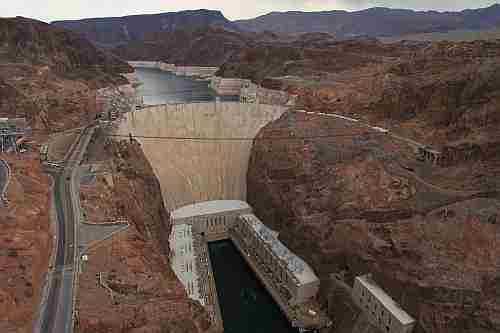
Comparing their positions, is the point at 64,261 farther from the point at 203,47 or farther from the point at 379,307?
the point at 203,47

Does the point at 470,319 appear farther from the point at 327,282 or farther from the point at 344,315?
the point at 327,282

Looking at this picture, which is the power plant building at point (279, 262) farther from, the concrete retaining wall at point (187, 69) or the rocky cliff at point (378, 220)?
the concrete retaining wall at point (187, 69)

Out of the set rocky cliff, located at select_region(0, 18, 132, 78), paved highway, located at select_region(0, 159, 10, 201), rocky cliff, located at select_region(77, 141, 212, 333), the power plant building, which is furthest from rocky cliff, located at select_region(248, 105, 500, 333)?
rocky cliff, located at select_region(0, 18, 132, 78)

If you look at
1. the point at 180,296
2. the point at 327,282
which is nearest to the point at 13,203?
the point at 180,296

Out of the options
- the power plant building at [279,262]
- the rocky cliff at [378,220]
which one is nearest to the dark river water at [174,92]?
the rocky cliff at [378,220]

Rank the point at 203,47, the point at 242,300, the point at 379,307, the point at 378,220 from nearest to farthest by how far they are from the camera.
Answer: the point at 379,307 → the point at 378,220 → the point at 242,300 → the point at 203,47

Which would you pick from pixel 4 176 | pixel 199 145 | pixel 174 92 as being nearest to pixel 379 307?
pixel 4 176
